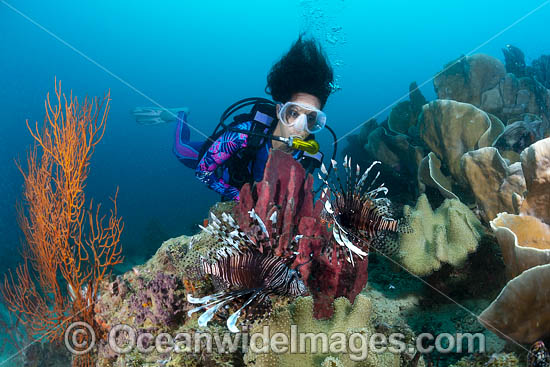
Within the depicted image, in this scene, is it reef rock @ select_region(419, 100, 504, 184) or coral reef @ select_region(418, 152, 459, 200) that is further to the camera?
reef rock @ select_region(419, 100, 504, 184)

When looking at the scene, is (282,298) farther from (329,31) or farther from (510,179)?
(329,31)

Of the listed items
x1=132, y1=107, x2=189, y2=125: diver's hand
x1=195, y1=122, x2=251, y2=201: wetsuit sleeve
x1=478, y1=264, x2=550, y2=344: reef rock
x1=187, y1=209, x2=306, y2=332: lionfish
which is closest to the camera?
x1=478, y1=264, x2=550, y2=344: reef rock

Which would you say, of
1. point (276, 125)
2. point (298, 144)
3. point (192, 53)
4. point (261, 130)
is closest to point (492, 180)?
point (298, 144)

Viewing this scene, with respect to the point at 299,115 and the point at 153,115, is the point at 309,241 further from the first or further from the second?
the point at 153,115

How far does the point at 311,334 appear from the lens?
1731 millimetres

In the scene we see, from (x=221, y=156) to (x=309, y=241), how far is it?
7.90 ft

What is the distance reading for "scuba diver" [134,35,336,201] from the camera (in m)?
4.38

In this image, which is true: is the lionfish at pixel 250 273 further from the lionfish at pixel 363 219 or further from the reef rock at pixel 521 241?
the reef rock at pixel 521 241

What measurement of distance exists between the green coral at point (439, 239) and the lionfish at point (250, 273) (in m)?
1.20

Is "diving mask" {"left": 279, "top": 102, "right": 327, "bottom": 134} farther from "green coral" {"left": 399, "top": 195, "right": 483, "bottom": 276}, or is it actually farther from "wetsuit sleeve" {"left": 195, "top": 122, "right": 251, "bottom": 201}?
Result: "green coral" {"left": 399, "top": 195, "right": 483, "bottom": 276}

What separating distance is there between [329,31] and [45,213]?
15.9 m

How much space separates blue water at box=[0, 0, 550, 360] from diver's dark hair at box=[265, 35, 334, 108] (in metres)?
47.1

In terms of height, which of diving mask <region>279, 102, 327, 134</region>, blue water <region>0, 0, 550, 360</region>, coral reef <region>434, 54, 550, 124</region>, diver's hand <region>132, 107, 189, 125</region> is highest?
blue water <region>0, 0, 550, 360</region>

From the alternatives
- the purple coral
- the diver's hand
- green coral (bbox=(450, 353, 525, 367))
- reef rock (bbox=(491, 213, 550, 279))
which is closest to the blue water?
the diver's hand
